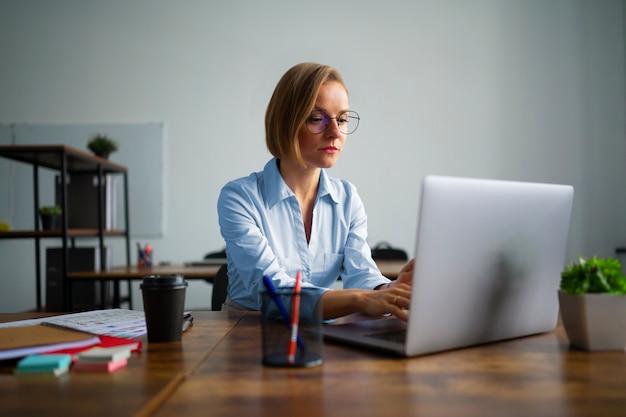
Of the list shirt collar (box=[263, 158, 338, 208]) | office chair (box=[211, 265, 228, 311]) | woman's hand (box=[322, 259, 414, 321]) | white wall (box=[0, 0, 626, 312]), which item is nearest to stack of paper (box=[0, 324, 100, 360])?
woman's hand (box=[322, 259, 414, 321])

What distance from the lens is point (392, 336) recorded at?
914 millimetres

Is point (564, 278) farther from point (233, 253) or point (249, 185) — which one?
point (249, 185)

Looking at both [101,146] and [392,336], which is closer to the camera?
[392,336]

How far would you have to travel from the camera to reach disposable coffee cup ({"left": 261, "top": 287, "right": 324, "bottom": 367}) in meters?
0.75

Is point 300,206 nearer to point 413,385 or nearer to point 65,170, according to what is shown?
point 413,385

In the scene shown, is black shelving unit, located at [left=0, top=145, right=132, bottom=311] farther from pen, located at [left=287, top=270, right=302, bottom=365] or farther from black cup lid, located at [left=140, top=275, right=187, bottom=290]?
pen, located at [left=287, top=270, right=302, bottom=365]

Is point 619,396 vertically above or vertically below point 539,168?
below

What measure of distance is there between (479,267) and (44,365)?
62 centimetres

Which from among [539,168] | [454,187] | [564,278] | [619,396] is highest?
[539,168]

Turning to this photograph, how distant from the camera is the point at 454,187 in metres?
0.77

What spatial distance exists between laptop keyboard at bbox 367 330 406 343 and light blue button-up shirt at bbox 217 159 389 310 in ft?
1.55

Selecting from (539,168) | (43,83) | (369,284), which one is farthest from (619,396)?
(43,83)

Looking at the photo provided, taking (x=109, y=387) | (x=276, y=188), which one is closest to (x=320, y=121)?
(x=276, y=188)

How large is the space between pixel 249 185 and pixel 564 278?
0.88m
